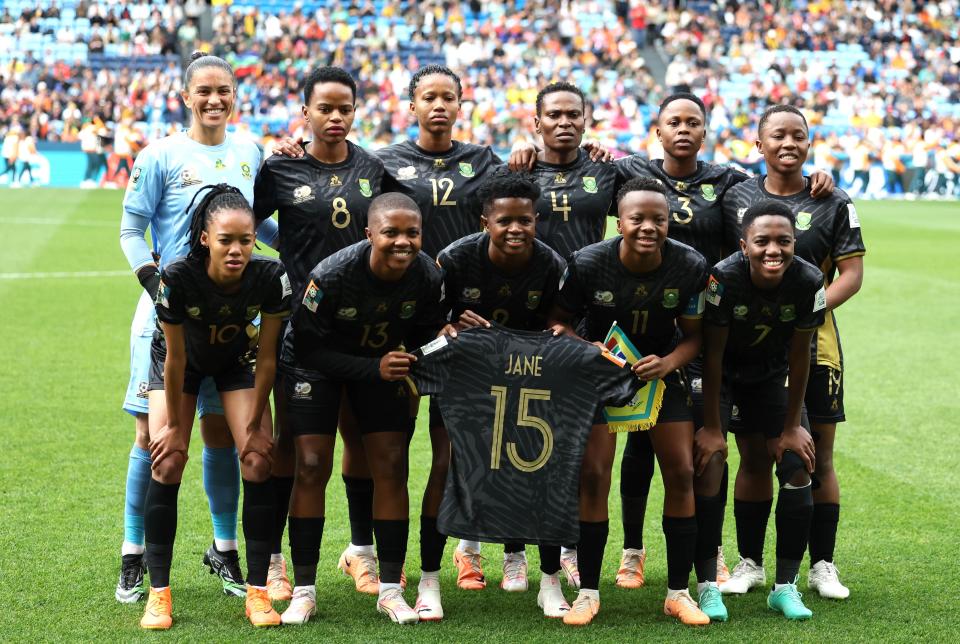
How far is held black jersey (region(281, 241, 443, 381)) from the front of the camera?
486 centimetres

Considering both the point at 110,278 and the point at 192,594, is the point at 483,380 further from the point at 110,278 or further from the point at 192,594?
the point at 110,278

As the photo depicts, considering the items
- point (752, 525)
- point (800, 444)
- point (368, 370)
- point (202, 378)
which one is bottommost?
point (752, 525)

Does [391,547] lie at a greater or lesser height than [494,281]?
lesser

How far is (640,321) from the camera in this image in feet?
16.2

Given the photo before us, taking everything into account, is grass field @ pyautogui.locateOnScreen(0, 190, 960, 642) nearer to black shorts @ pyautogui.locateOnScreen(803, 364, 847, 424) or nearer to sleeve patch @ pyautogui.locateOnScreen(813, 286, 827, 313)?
black shorts @ pyautogui.locateOnScreen(803, 364, 847, 424)

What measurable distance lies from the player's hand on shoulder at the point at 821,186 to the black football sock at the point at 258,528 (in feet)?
8.82

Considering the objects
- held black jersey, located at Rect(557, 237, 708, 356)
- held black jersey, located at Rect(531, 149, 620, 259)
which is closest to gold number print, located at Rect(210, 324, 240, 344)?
held black jersey, located at Rect(557, 237, 708, 356)

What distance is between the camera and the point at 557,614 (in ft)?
16.1

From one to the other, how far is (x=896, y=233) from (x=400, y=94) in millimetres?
14494

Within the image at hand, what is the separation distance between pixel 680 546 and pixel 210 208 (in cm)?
238

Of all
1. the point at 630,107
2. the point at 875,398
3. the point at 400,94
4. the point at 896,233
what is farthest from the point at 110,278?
the point at 630,107

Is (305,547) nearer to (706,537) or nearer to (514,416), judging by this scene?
(514,416)

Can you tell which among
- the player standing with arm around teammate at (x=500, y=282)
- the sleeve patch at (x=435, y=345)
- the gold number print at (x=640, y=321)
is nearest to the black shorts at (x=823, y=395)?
the gold number print at (x=640, y=321)

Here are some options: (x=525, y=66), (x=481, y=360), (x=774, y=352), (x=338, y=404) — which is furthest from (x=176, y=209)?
(x=525, y=66)
